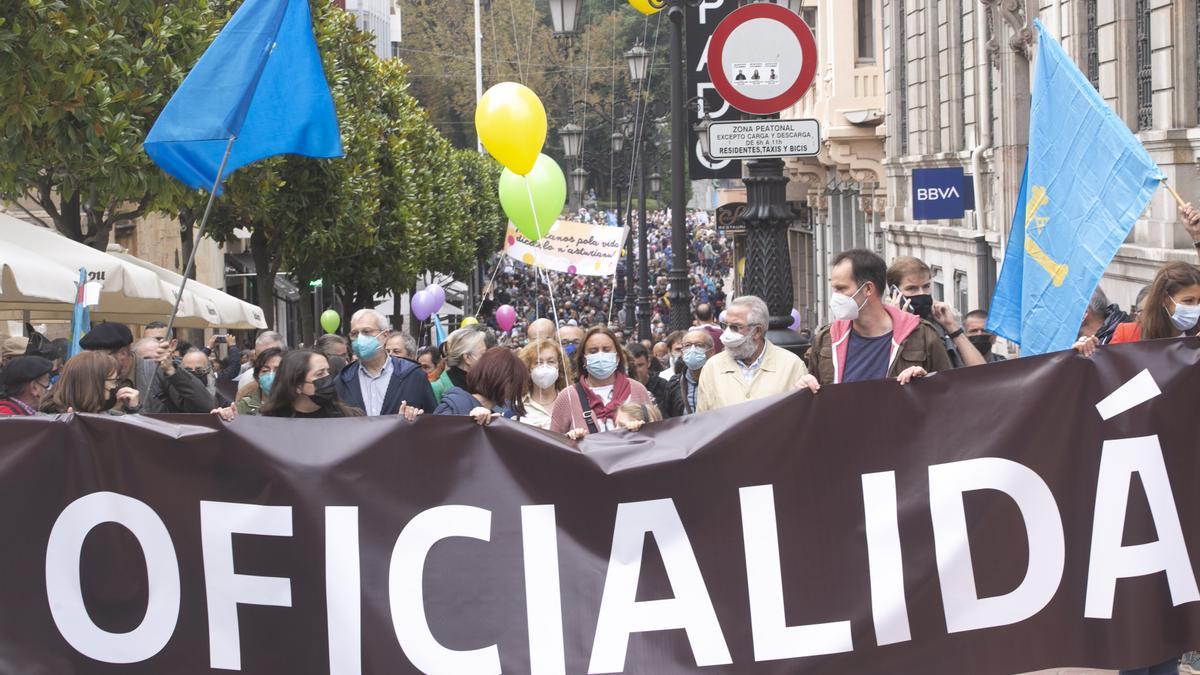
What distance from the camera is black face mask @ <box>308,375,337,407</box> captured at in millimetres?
6973

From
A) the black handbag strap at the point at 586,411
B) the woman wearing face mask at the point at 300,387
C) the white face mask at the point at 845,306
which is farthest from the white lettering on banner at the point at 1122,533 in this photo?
the woman wearing face mask at the point at 300,387

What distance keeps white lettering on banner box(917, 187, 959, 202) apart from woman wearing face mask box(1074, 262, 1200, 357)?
14.6 m

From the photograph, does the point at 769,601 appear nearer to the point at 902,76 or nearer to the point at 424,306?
the point at 424,306

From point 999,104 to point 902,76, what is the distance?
793 centimetres

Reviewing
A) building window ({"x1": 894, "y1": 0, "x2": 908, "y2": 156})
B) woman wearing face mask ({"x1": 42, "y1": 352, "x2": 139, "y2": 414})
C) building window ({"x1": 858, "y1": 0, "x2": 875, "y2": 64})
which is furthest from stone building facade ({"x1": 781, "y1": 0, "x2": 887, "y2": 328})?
woman wearing face mask ({"x1": 42, "y1": 352, "x2": 139, "y2": 414})

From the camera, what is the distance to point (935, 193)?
70.9 feet

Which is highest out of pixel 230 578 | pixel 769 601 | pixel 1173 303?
pixel 1173 303

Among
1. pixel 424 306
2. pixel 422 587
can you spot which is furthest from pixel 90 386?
pixel 424 306

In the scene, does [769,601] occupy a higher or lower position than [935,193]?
lower

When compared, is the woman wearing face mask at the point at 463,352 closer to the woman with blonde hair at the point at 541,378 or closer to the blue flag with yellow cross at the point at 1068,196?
the woman with blonde hair at the point at 541,378

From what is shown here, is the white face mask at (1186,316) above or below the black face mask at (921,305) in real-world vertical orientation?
→ below

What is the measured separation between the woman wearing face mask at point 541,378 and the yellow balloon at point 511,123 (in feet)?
20.2

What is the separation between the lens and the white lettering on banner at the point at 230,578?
586cm

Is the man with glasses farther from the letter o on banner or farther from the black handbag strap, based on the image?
the letter o on banner
